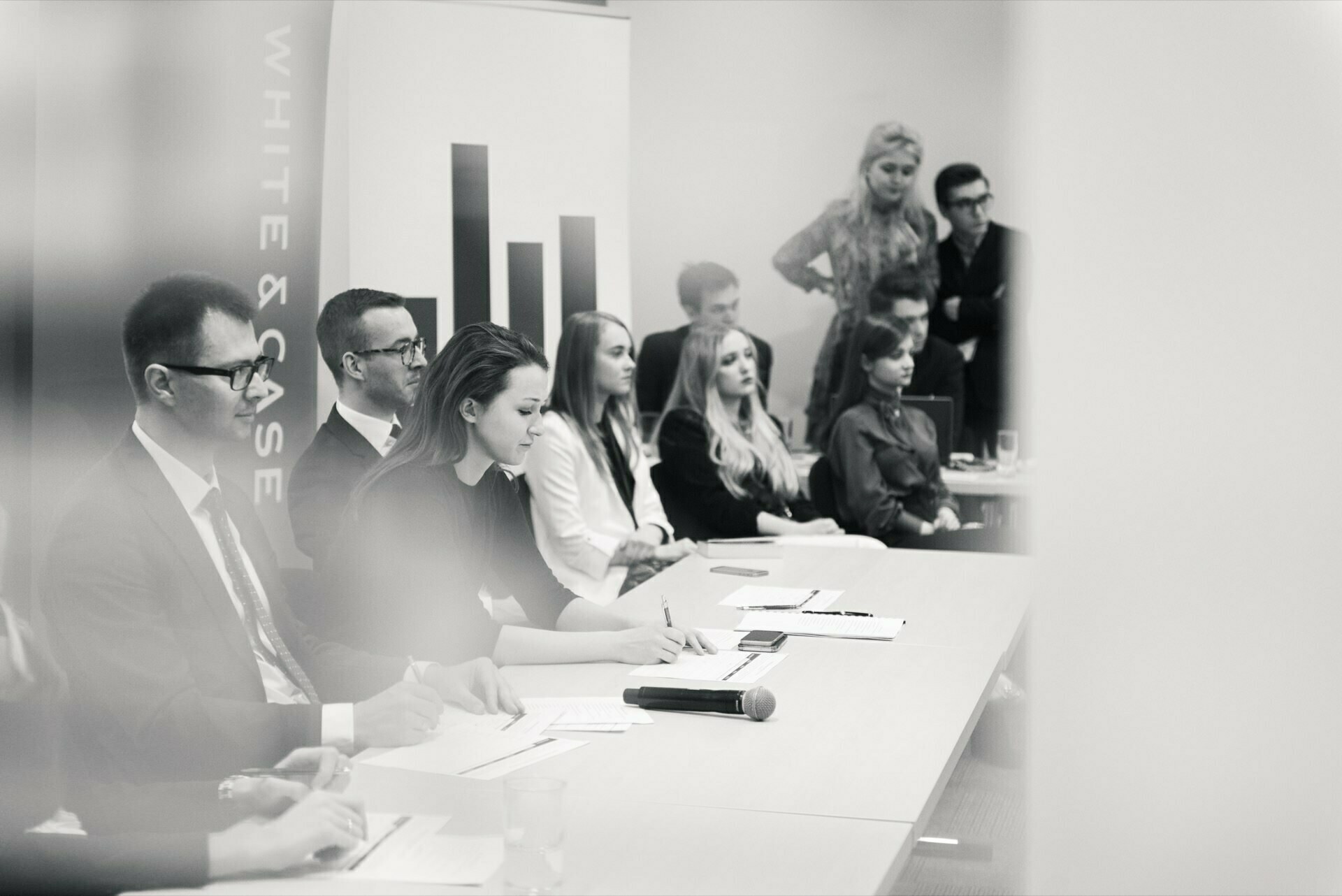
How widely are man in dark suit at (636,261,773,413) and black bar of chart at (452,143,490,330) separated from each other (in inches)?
73.5

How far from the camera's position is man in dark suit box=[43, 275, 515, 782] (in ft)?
5.65

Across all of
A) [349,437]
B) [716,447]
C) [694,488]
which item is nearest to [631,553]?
[694,488]

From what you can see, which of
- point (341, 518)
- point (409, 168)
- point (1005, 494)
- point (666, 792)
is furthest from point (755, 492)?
point (666, 792)

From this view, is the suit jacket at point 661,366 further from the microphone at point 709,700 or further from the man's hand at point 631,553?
the microphone at point 709,700

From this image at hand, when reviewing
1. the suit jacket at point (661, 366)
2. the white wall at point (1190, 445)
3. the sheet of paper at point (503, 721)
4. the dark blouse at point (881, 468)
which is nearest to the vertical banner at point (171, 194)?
the sheet of paper at point (503, 721)

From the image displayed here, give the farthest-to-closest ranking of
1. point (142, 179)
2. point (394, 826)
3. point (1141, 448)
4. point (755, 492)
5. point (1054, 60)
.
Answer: point (755, 492)
point (1054, 60)
point (1141, 448)
point (142, 179)
point (394, 826)

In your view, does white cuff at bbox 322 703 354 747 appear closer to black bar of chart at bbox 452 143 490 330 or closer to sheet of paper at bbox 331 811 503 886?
sheet of paper at bbox 331 811 503 886

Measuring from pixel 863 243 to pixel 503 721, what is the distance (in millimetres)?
5110

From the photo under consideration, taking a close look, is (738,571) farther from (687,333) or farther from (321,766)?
(687,333)

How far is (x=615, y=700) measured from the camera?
6.73 feet

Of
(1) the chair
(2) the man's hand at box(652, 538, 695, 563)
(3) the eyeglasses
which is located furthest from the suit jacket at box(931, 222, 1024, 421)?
(2) the man's hand at box(652, 538, 695, 563)

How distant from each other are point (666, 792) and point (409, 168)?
7.16 feet

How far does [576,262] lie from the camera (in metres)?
3.90

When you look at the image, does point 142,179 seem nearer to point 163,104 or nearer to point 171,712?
point 163,104
